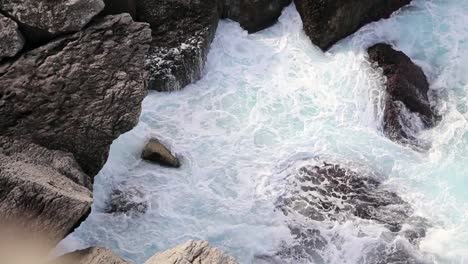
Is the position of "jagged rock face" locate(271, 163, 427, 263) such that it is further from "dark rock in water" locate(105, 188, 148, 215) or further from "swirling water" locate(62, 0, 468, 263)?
"dark rock in water" locate(105, 188, 148, 215)

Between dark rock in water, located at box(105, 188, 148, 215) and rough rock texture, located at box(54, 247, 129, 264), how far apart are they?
275 cm

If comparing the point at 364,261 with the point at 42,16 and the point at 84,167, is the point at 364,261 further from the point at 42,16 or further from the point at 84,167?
the point at 42,16

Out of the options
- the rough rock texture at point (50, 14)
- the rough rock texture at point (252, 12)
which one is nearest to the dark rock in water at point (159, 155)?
the rough rock texture at point (50, 14)

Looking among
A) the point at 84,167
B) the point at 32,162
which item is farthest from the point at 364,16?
the point at 32,162

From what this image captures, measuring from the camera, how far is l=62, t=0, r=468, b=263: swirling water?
12.7 m

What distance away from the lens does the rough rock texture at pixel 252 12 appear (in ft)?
58.7

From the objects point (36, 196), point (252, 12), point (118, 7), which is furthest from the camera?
point (252, 12)

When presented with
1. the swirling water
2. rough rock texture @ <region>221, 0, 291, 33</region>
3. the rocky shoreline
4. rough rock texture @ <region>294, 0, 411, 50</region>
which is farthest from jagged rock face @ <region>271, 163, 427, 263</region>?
rough rock texture @ <region>221, 0, 291, 33</region>

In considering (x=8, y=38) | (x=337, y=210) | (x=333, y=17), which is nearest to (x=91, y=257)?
(x=8, y=38)

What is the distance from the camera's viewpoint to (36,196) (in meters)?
10.0

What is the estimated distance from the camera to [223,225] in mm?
12898

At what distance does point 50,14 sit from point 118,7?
11.5 feet

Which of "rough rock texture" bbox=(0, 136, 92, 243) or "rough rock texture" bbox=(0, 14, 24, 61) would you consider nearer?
"rough rock texture" bbox=(0, 136, 92, 243)

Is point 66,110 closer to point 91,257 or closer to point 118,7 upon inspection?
point 91,257
